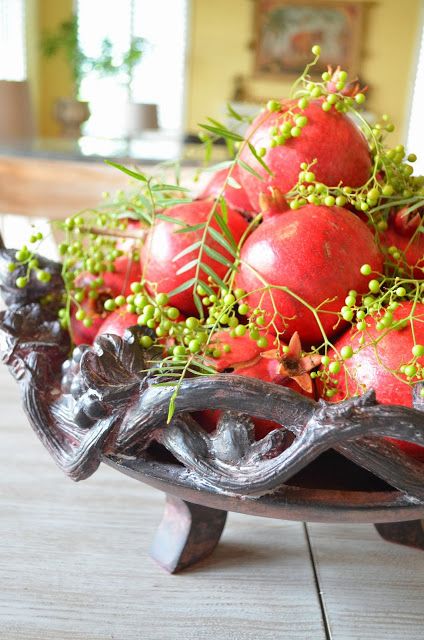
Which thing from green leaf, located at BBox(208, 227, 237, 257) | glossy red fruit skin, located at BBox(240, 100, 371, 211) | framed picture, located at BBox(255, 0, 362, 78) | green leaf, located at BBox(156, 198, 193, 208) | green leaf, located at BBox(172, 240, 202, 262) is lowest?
green leaf, located at BBox(172, 240, 202, 262)

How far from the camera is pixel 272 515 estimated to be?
335 millimetres

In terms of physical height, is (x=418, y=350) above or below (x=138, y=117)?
above

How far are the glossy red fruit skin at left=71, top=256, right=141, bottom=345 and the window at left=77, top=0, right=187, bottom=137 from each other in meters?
7.07

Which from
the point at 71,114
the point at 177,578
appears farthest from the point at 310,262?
the point at 71,114

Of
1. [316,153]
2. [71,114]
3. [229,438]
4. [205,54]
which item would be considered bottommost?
[71,114]

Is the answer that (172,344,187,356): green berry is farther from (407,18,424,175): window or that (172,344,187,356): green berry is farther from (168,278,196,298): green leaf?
(407,18,424,175): window

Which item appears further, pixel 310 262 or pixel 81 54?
pixel 81 54

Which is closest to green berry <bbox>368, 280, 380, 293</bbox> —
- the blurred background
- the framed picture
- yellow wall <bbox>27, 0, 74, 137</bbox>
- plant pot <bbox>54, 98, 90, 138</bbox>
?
plant pot <bbox>54, 98, 90, 138</bbox>

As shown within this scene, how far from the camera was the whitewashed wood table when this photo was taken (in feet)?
1.34

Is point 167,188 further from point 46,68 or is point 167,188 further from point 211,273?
point 46,68

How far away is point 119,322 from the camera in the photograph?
1.43ft

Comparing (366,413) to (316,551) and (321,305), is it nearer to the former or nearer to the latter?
(321,305)

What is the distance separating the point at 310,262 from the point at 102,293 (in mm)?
176

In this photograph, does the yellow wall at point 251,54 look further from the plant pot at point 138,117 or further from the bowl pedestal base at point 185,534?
the bowl pedestal base at point 185,534
